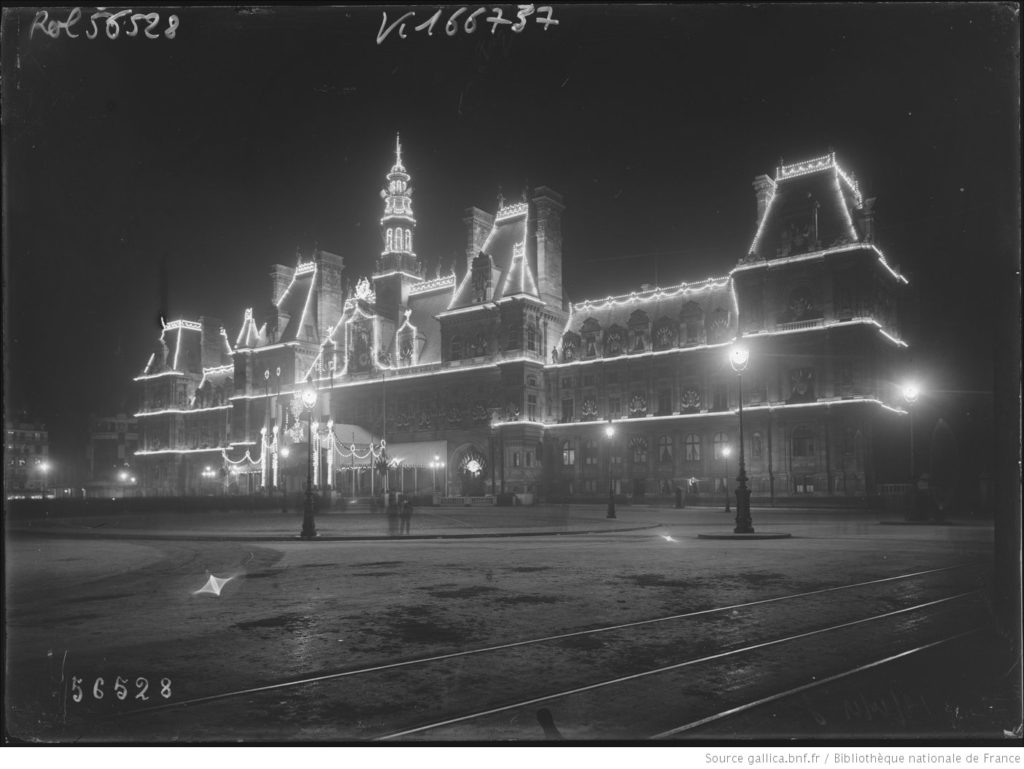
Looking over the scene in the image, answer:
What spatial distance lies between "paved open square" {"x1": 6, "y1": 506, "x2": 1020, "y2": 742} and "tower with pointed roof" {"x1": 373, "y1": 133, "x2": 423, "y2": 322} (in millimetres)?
62009

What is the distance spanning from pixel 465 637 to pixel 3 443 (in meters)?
5.07

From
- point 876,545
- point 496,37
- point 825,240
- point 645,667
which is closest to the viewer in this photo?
point 645,667

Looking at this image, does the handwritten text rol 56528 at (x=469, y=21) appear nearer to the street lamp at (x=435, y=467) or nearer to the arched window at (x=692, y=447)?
the arched window at (x=692, y=447)

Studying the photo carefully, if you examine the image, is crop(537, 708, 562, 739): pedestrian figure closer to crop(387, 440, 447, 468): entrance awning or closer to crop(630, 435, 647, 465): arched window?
crop(630, 435, 647, 465): arched window

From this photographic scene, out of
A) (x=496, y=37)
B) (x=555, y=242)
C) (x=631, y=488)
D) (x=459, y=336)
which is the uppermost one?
(x=555, y=242)

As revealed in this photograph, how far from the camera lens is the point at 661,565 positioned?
16.5 metres

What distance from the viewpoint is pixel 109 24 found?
8.43 metres

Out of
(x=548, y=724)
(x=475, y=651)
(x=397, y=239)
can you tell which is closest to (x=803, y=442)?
(x=397, y=239)

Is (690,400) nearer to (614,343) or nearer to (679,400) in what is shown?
(679,400)

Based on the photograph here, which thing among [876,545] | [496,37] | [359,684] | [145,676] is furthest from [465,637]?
[876,545]

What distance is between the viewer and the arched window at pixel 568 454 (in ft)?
207

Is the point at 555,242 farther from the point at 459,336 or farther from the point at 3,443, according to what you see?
the point at 3,443

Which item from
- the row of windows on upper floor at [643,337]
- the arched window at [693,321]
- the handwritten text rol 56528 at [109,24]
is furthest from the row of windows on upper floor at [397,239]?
the handwritten text rol 56528 at [109,24]

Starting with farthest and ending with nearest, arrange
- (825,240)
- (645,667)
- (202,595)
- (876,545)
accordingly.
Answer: (825,240)
(876,545)
(202,595)
(645,667)
